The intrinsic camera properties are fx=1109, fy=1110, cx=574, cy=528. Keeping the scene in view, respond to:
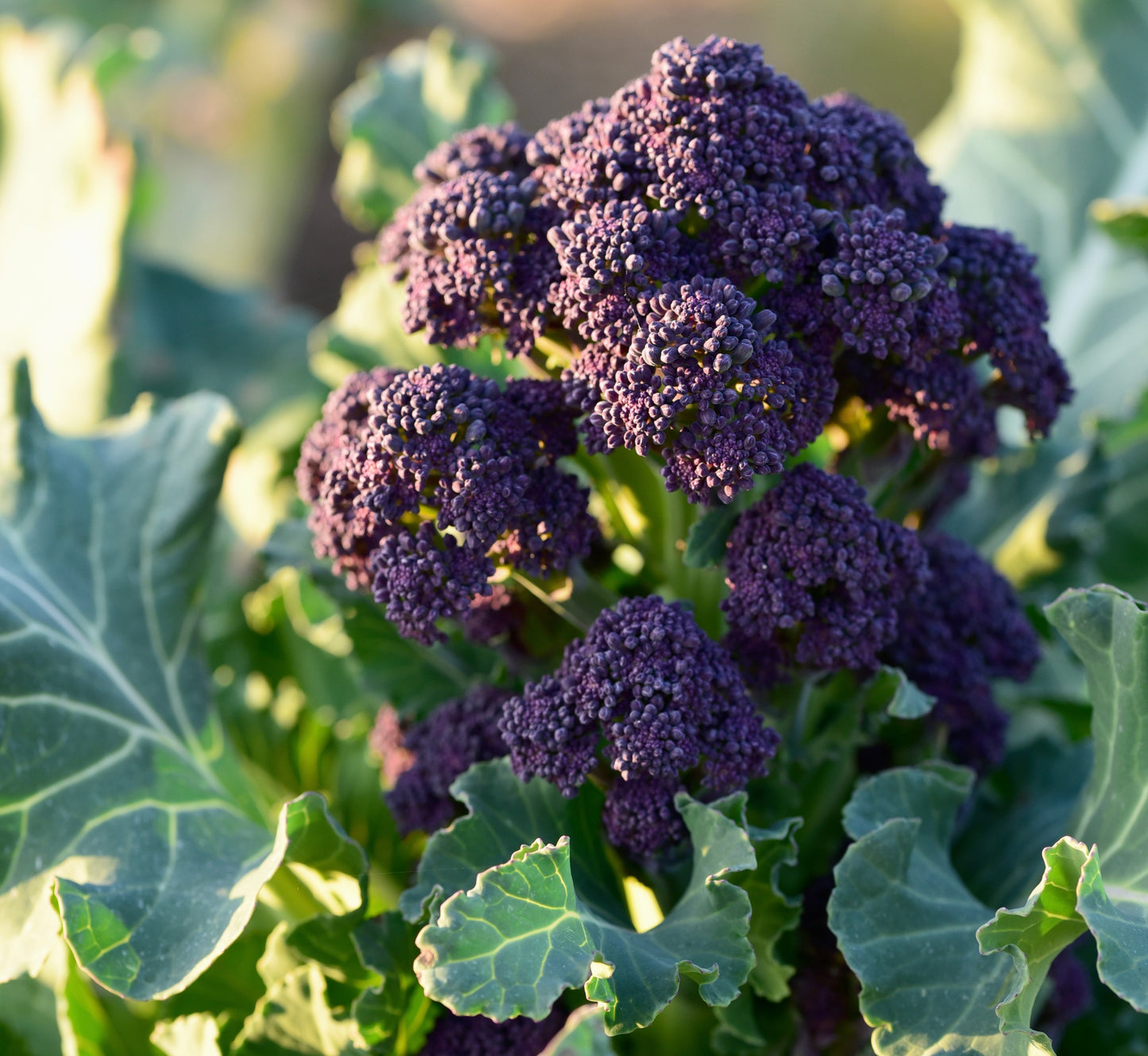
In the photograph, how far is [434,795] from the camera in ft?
3.09

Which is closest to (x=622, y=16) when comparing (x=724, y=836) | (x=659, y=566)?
(x=659, y=566)

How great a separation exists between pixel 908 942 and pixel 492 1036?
0.34m

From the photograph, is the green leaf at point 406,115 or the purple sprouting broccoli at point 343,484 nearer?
the purple sprouting broccoli at point 343,484

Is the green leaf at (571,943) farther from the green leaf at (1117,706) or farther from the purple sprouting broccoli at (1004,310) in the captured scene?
the purple sprouting broccoli at (1004,310)

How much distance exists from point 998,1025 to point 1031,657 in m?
0.37

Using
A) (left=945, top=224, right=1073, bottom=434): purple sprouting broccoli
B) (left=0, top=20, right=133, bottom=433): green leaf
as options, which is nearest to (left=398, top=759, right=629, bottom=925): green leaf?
(left=945, top=224, right=1073, bottom=434): purple sprouting broccoli

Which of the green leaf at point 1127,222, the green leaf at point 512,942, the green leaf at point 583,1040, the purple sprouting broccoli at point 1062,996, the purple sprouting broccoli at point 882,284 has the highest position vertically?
the green leaf at point 1127,222

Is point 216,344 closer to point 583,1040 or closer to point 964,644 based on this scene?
point 964,644

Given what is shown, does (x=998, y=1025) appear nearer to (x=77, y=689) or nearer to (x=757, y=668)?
(x=757, y=668)

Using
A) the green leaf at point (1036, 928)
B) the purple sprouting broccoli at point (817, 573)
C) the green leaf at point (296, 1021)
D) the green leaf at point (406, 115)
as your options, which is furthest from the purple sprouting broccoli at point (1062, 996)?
the green leaf at point (406, 115)

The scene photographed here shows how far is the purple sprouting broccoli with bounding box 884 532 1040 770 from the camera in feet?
3.16

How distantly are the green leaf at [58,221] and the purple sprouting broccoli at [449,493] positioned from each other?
776 mm

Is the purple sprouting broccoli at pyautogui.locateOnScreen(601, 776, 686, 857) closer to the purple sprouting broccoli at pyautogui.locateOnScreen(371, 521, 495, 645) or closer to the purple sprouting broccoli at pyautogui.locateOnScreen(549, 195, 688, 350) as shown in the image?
the purple sprouting broccoli at pyautogui.locateOnScreen(371, 521, 495, 645)

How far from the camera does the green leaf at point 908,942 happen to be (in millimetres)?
772
